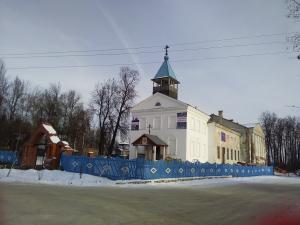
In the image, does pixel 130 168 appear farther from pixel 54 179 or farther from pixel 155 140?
pixel 155 140

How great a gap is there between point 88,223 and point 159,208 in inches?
158

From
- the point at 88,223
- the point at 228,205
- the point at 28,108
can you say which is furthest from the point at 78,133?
the point at 88,223

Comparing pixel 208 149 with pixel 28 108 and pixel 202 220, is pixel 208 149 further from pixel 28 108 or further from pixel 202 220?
pixel 202 220

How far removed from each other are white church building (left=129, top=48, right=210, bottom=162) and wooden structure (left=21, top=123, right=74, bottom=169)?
45.7 ft

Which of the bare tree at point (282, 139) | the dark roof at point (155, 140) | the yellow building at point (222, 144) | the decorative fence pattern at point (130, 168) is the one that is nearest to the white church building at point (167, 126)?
the dark roof at point (155, 140)

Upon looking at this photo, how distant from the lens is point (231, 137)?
62.8 meters

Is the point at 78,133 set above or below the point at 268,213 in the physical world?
above

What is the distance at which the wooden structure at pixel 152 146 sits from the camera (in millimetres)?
44156

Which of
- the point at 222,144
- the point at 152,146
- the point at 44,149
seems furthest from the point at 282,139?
the point at 44,149

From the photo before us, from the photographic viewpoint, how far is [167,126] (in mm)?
47156

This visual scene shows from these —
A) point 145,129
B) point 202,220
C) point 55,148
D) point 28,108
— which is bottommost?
point 202,220

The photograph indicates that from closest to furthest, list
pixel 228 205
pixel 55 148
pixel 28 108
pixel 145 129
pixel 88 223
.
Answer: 1. pixel 88 223
2. pixel 228 205
3. pixel 55 148
4. pixel 145 129
5. pixel 28 108

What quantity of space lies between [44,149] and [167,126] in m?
19.1

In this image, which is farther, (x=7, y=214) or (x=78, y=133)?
(x=78, y=133)
